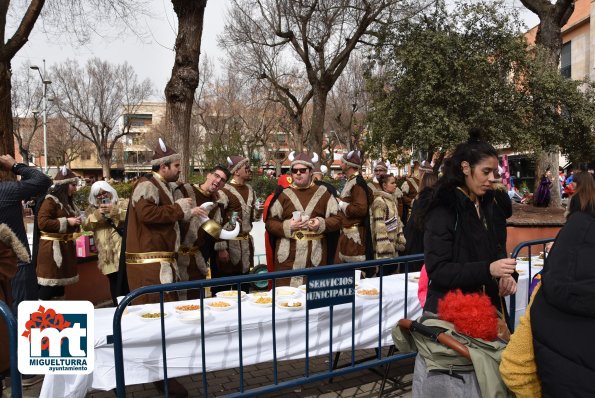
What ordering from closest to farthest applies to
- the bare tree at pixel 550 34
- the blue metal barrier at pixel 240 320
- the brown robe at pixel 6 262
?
the blue metal barrier at pixel 240 320, the brown robe at pixel 6 262, the bare tree at pixel 550 34

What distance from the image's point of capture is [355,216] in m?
7.25

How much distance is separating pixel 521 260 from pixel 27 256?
16.9 ft

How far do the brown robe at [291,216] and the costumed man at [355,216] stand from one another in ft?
5.04

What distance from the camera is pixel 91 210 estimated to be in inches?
277

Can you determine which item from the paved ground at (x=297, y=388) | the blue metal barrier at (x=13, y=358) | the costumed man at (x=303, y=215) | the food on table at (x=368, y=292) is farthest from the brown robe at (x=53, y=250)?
the food on table at (x=368, y=292)

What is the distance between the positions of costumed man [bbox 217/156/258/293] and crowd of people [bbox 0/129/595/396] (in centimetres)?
2

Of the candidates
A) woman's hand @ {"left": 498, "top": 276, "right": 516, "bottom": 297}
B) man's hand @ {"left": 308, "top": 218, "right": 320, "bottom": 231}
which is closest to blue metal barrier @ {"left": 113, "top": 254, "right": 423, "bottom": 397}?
woman's hand @ {"left": 498, "top": 276, "right": 516, "bottom": 297}

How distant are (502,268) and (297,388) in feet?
8.71

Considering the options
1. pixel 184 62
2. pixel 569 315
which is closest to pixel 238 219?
pixel 184 62

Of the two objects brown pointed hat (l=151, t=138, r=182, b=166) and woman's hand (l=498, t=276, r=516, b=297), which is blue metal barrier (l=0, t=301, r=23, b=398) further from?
woman's hand (l=498, t=276, r=516, b=297)

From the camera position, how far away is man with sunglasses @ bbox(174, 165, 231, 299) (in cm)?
540

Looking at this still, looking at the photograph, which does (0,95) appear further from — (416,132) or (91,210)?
(416,132)

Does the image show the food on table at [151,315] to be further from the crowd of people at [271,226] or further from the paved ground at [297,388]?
the paved ground at [297,388]

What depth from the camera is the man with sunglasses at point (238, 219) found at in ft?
22.0
